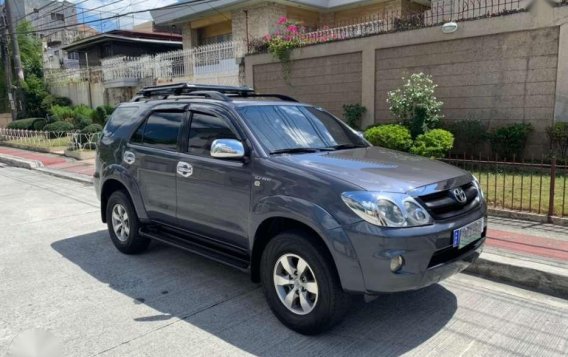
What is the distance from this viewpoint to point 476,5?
39.4ft

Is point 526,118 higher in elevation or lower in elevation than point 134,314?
higher

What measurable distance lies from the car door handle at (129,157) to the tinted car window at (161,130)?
6.8 inches

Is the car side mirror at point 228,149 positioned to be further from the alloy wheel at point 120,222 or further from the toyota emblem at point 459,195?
the alloy wheel at point 120,222

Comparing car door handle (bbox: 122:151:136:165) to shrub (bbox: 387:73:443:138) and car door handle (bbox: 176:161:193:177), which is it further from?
shrub (bbox: 387:73:443:138)

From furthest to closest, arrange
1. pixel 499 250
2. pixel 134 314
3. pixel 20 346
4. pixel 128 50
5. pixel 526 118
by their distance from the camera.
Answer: pixel 128 50, pixel 526 118, pixel 499 250, pixel 134 314, pixel 20 346

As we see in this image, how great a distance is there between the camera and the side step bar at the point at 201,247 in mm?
4170

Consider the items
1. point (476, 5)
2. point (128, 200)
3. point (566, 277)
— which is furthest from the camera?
point (476, 5)

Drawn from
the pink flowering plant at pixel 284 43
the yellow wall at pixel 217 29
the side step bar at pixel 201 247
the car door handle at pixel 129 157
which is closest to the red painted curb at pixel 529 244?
the side step bar at pixel 201 247

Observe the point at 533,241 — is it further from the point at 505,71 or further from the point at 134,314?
the point at 505,71

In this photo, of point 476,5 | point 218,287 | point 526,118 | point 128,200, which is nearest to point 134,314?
point 218,287

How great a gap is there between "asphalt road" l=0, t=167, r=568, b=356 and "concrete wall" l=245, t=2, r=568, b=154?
694cm

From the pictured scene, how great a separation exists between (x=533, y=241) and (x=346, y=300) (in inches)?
128

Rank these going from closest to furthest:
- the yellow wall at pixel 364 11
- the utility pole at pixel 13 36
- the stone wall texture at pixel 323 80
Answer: the stone wall texture at pixel 323 80, the yellow wall at pixel 364 11, the utility pole at pixel 13 36

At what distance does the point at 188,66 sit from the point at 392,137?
12608 millimetres
